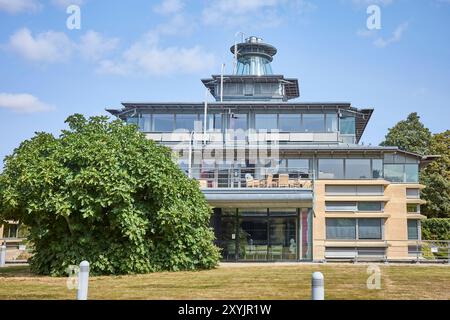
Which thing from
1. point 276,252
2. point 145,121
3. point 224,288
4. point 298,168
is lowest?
point 224,288

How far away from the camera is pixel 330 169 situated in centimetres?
3422

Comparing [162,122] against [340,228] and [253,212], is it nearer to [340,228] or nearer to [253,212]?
[253,212]

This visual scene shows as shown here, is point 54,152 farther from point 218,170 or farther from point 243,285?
point 218,170

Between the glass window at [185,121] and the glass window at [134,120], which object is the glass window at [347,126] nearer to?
the glass window at [185,121]

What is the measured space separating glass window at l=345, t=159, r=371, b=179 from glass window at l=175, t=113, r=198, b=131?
→ 11.3m

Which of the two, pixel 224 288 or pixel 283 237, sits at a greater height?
pixel 283 237

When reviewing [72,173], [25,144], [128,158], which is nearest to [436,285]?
[128,158]

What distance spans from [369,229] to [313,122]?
8.80m

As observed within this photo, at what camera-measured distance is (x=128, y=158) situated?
16.8 m

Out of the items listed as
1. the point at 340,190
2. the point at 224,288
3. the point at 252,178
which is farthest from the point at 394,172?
the point at 224,288

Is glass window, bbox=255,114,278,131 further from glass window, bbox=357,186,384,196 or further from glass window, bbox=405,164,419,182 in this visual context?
glass window, bbox=405,164,419,182
